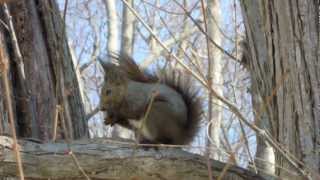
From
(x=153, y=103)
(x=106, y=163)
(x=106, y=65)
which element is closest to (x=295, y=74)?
(x=106, y=163)

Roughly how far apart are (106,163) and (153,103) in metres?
0.58

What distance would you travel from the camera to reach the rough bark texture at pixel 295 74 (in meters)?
2.21

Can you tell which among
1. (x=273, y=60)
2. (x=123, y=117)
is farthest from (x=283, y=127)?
(x=123, y=117)

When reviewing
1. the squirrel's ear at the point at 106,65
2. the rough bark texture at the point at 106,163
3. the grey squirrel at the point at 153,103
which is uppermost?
the squirrel's ear at the point at 106,65

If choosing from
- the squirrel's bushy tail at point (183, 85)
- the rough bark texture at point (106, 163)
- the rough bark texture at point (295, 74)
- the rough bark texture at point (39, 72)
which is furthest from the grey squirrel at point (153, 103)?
the rough bark texture at point (295, 74)

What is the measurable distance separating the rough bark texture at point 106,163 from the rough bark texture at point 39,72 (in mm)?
1060

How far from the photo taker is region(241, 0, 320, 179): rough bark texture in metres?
2.21

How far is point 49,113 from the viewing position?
3.52 m

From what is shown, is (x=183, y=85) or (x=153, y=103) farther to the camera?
(x=183, y=85)

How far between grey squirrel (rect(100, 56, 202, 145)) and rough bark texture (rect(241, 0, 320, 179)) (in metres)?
0.58

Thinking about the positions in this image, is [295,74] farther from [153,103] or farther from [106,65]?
[106,65]

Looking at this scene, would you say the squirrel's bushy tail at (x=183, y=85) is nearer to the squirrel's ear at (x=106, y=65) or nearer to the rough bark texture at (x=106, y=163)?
the squirrel's ear at (x=106, y=65)

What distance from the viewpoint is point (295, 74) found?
224 centimetres

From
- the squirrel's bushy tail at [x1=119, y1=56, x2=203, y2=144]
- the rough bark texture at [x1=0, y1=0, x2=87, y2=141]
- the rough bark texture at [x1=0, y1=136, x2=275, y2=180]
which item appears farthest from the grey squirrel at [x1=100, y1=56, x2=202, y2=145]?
the rough bark texture at [x1=0, y1=136, x2=275, y2=180]
